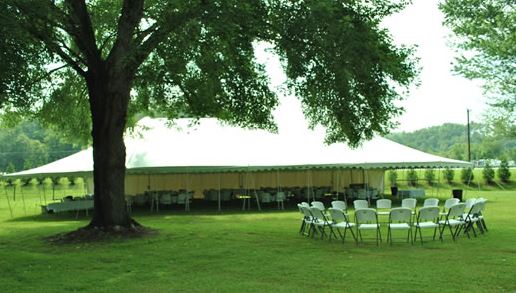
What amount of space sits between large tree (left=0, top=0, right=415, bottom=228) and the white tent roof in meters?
5.11

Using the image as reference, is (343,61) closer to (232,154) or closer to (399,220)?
(399,220)

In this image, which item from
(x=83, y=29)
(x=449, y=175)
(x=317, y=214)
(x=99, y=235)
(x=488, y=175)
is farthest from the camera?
(x=449, y=175)

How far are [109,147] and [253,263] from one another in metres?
5.27

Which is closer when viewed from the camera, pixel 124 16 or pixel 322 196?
pixel 124 16

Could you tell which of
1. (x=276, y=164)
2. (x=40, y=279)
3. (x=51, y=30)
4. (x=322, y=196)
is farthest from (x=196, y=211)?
(x=40, y=279)

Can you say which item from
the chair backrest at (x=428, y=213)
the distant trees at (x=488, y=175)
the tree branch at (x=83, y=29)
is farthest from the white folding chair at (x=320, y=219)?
the distant trees at (x=488, y=175)

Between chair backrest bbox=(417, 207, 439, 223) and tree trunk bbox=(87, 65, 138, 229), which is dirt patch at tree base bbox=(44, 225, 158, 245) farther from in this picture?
chair backrest bbox=(417, 207, 439, 223)

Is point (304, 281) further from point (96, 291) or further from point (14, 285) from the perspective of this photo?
point (14, 285)

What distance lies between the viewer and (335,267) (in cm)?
815

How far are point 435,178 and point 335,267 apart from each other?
30.9 metres

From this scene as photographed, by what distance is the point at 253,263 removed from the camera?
8.66m

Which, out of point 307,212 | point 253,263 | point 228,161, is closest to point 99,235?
point 307,212

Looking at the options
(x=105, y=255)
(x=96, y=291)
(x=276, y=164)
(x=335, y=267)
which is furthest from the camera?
(x=276, y=164)

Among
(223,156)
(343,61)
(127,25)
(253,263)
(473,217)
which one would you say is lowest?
(253,263)
